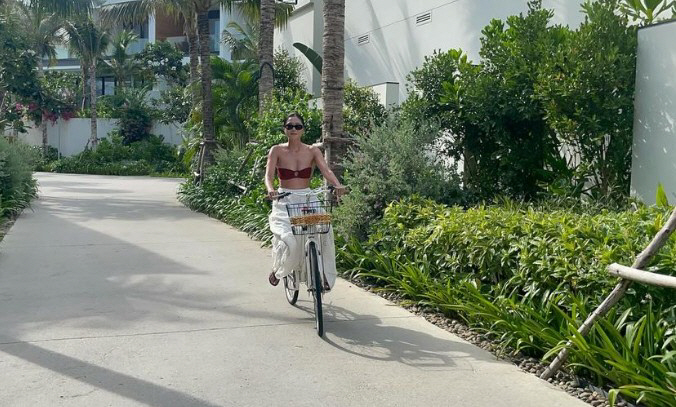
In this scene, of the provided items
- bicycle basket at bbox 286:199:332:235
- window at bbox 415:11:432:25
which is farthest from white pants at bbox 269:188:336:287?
window at bbox 415:11:432:25

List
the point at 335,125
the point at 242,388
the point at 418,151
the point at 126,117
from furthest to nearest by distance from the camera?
the point at 126,117 → the point at 335,125 → the point at 418,151 → the point at 242,388

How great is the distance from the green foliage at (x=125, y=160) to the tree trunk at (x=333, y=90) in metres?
24.7

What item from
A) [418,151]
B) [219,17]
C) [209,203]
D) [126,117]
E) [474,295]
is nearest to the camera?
[474,295]

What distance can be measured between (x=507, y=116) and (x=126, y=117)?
3354 cm

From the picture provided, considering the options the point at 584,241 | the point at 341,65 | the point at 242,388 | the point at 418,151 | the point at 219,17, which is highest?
the point at 219,17

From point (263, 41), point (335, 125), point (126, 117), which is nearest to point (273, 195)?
point (335, 125)

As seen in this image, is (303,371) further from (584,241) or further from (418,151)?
(418,151)

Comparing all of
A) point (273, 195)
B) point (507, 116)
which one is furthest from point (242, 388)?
point (507, 116)

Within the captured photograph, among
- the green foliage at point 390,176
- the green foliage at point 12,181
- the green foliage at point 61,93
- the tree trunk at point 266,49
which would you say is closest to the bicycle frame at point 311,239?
the green foliage at point 390,176

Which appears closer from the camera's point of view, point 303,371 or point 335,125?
point 303,371

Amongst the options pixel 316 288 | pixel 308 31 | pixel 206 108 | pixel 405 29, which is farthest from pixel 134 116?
pixel 316 288

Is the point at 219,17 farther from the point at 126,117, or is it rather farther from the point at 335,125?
the point at 335,125

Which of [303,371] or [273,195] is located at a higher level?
[273,195]

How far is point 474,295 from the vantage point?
6629mm
